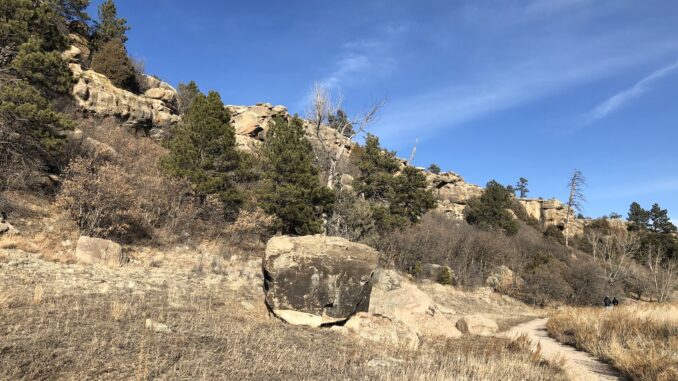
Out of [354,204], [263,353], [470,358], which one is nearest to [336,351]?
[263,353]

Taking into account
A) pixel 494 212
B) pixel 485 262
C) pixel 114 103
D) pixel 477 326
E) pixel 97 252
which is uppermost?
pixel 114 103

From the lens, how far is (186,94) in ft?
150

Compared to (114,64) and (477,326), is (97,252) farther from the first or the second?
(114,64)

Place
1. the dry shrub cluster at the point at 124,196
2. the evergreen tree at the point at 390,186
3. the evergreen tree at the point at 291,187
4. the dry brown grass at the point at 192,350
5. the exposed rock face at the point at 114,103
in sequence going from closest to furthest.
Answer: the dry brown grass at the point at 192,350, the dry shrub cluster at the point at 124,196, the evergreen tree at the point at 291,187, the exposed rock face at the point at 114,103, the evergreen tree at the point at 390,186

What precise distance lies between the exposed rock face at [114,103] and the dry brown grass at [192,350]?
2551 centimetres

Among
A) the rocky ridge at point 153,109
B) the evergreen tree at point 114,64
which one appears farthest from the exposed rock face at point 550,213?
the evergreen tree at point 114,64

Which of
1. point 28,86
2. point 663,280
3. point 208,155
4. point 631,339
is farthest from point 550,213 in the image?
point 28,86

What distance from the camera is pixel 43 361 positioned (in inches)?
209

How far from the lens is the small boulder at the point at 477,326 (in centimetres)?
1448

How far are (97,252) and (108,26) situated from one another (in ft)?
114

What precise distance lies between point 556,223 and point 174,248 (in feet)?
221

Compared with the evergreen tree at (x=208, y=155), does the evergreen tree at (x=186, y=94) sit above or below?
above

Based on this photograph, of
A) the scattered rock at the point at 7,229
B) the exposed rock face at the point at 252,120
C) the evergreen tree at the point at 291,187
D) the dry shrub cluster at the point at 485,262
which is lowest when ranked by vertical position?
the scattered rock at the point at 7,229

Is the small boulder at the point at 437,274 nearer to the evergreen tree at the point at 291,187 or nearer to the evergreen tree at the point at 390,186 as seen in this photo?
the evergreen tree at the point at 390,186
